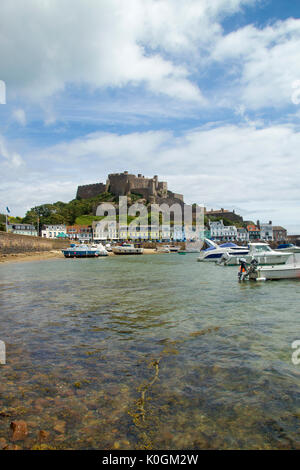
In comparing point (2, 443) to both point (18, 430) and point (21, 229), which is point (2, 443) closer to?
point (18, 430)

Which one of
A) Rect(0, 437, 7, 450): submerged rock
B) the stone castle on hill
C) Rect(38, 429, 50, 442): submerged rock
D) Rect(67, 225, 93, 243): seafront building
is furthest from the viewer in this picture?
the stone castle on hill

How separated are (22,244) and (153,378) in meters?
50.3

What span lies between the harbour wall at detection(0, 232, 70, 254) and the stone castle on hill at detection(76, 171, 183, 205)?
2555 inches

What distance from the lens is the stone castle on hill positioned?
127 metres

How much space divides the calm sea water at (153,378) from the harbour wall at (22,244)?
3921 centimetres

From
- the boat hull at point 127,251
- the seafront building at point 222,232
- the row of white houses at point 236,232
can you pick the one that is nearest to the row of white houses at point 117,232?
the seafront building at point 222,232

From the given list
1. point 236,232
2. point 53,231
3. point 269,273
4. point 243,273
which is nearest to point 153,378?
point 243,273

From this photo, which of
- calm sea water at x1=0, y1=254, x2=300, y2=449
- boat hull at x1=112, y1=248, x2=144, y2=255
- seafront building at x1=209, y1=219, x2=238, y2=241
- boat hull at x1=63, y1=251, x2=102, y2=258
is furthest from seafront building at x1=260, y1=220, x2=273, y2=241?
calm sea water at x1=0, y1=254, x2=300, y2=449

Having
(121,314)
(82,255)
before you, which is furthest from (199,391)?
(82,255)

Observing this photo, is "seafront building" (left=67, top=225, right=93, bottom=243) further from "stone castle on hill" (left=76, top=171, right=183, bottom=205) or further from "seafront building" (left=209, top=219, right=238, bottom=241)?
"seafront building" (left=209, top=219, right=238, bottom=241)

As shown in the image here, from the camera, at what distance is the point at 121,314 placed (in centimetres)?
907

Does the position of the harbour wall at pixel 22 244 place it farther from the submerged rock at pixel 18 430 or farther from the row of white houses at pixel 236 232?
the row of white houses at pixel 236 232

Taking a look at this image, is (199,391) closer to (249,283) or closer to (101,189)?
(249,283)

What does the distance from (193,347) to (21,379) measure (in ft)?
10.1
